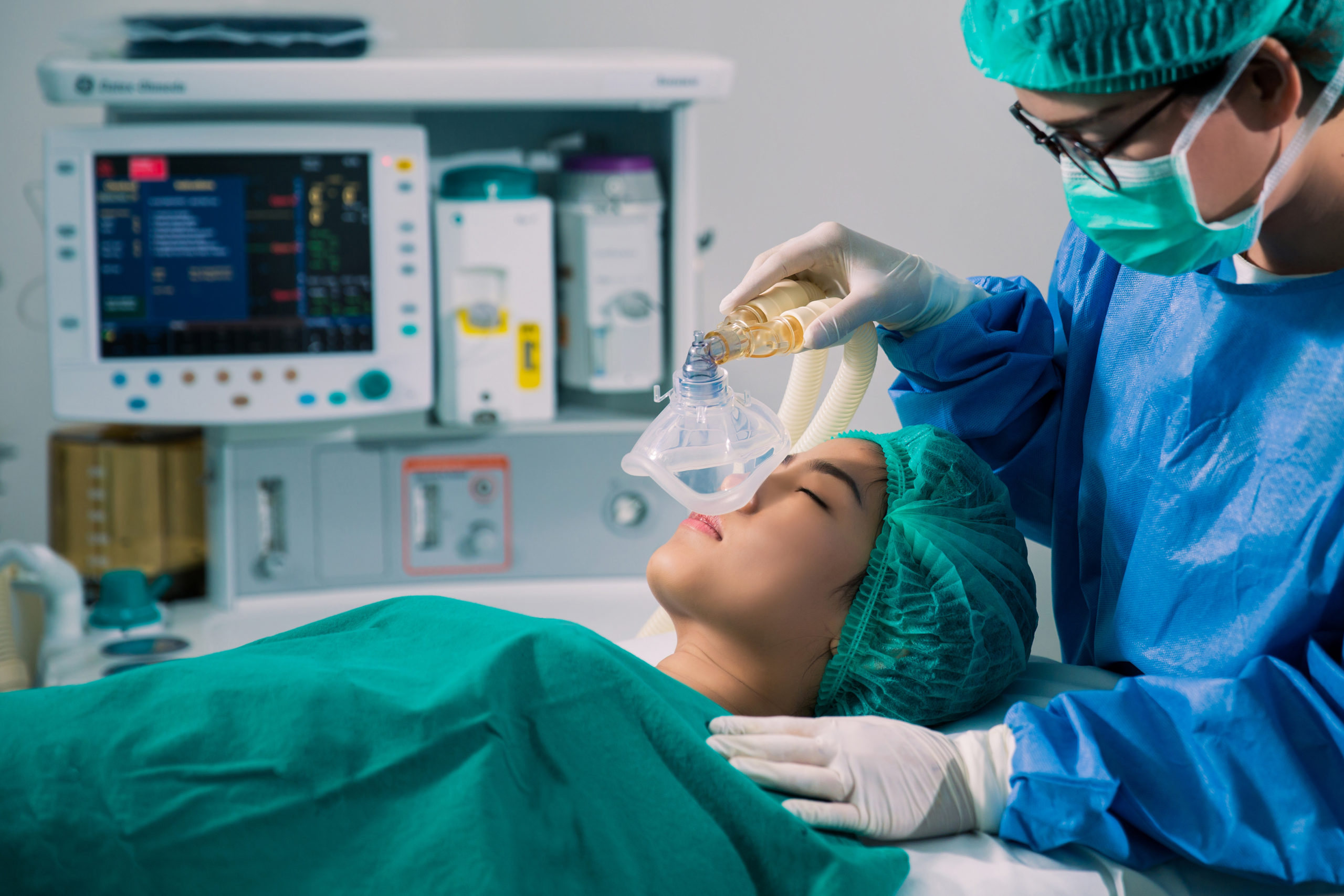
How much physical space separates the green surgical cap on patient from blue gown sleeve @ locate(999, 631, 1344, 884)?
195 mm

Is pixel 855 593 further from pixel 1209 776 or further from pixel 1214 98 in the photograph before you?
pixel 1214 98

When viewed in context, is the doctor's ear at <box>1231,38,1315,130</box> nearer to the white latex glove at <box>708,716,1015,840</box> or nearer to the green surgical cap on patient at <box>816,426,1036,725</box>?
the green surgical cap on patient at <box>816,426,1036,725</box>

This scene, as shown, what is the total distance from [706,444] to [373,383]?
1067 millimetres

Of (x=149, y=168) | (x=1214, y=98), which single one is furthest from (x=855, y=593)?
(x=149, y=168)

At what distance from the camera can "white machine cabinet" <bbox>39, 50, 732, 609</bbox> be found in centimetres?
194

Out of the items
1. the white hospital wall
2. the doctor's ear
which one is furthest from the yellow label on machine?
the doctor's ear

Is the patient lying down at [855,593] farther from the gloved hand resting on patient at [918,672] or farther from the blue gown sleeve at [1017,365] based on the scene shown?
the blue gown sleeve at [1017,365]

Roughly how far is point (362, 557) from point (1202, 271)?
1.62 m

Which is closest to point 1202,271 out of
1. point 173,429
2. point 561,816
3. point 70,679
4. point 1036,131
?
point 1036,131

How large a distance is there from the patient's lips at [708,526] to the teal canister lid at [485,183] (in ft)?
3.27

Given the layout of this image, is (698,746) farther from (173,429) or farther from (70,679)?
(173,429)

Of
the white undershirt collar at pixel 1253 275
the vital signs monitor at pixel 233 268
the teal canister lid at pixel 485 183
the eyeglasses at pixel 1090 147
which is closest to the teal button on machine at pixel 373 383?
the vital signs monitor at pixel 233 268

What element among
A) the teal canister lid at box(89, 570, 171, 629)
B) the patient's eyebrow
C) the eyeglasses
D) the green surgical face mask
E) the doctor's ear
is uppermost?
the doctor's ear

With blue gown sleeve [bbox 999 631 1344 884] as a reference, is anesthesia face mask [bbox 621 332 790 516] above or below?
above
